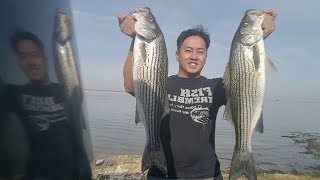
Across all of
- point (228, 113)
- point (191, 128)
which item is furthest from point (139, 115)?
point (228, 113)

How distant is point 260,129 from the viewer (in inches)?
199

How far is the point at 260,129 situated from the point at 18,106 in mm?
4070

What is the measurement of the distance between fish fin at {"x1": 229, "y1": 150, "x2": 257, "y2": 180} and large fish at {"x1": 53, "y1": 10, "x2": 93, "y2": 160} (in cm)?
307

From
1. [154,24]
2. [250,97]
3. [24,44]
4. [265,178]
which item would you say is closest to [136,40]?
[154,24]

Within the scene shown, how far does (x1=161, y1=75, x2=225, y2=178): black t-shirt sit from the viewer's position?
16.3 ft

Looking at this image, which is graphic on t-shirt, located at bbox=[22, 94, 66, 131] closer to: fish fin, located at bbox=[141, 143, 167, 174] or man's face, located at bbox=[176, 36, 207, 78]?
fish fin, located at bbox=[141, 143, 167, 174]

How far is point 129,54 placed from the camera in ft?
16.1

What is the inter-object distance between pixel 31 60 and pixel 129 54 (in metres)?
3.38

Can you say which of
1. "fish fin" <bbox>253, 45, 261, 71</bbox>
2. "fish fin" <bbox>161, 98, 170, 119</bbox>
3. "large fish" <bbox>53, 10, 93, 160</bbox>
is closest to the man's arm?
"fish fin" <bbox>161, 98, 170, 119</bbox>

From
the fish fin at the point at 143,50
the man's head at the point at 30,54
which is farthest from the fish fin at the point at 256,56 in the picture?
the man's head at the point at 30,54

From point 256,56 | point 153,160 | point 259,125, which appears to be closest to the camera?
point 153,160

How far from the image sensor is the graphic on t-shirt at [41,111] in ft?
5.09

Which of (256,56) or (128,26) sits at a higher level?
(128,26)

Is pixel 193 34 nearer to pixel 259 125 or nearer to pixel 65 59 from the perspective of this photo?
pixel 259 125
